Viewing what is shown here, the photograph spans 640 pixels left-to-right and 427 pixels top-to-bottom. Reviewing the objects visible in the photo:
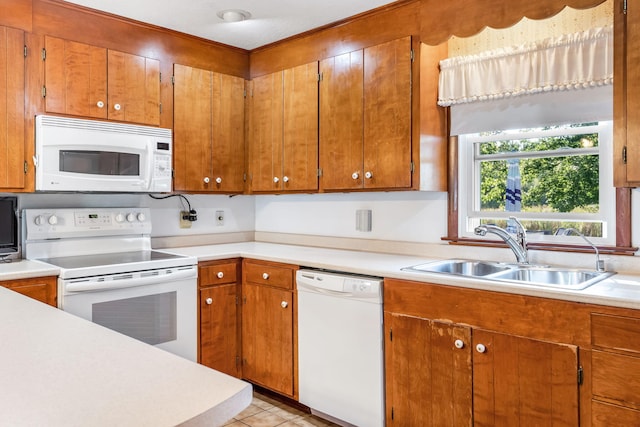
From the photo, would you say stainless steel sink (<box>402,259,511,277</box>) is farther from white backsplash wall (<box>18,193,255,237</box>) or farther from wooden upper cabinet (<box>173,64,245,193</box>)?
white backsplash wall (<box>18,193,255,237</box>)

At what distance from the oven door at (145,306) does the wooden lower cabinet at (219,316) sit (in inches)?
2.7

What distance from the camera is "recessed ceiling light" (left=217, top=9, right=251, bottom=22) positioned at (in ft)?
9.34

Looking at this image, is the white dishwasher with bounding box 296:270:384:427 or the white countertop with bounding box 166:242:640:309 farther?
the white dishwasher with bounding box 296:270:384:427

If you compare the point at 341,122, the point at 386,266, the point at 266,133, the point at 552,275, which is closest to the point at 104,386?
the point at 386,266

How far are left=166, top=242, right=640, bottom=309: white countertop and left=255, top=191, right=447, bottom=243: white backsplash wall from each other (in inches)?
6.4

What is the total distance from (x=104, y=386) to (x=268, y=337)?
221 centimetres

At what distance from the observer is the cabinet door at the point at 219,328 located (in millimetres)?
3021

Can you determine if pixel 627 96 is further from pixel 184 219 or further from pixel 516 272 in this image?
pixel 184 219

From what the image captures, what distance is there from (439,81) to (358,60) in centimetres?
49

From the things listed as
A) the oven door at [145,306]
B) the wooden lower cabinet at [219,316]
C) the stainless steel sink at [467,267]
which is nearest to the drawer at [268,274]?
the wooden lower cabinet at [219,316]

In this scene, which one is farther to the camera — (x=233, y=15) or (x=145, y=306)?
(x=233, y=15)

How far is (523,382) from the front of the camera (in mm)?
1926

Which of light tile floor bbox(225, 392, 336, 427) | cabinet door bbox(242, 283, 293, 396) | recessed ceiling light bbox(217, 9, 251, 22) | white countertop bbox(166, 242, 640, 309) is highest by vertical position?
recessed ceiling light bbox(217, 9, 251, 22)

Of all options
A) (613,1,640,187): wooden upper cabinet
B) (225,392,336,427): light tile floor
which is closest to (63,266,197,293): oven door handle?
(225,392,336,427): light tile floor
